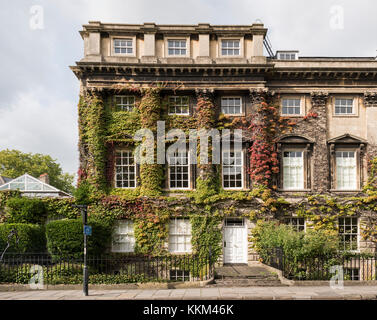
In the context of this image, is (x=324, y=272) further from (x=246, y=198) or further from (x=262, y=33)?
(x=262, y=33)

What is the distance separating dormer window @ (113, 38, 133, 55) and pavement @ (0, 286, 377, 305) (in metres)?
14.6

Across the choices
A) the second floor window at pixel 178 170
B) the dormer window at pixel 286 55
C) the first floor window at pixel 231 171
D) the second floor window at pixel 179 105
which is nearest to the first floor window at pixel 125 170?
the second floor window at pixel 178 170

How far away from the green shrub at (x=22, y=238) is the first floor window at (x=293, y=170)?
15.4 m

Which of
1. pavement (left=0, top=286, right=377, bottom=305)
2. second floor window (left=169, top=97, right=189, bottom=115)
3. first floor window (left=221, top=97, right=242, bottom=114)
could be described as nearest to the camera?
pavement (left=0, top=286, right=377, bottom=305)

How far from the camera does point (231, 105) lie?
65.4 feet

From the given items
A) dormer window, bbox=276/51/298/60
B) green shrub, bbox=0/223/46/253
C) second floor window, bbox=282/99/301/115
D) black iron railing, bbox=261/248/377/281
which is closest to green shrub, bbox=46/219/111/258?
green shrub, bbox=0/223/46/253

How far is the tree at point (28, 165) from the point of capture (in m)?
48.8

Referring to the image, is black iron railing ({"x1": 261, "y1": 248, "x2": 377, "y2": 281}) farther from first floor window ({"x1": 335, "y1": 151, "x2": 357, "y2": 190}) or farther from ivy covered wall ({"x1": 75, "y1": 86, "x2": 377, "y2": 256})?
first floor window ({"x1": 335, "y1": 151, "x2": 357, "y2": 190})

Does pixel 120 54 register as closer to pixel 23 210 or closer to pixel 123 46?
pixel 123 46

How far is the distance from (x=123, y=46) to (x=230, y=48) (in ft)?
23.4

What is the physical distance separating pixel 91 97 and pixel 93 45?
340 centimetres

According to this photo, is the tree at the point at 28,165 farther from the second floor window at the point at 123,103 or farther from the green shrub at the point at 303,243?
the green shrub at the point at 303,243

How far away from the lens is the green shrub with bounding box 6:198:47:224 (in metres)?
17.9

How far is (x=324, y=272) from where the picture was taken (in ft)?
48.1
